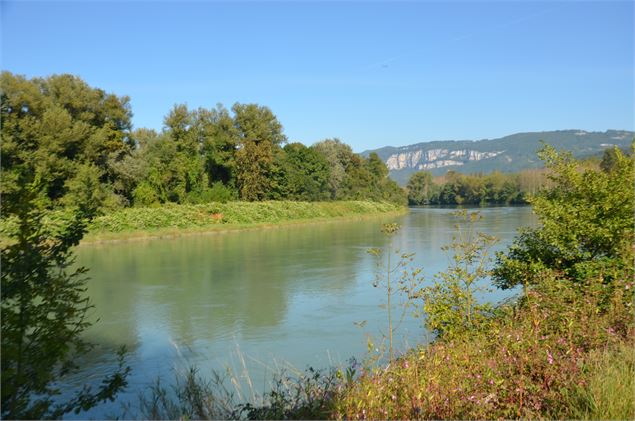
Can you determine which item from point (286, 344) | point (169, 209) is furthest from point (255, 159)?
point (286, 344)

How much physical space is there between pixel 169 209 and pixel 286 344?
869 inches

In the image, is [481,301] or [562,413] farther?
[481,301]

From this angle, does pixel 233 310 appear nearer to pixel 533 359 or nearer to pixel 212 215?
pixel 533 359

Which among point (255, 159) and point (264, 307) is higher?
point (255, 159)

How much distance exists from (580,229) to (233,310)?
21.0 ft

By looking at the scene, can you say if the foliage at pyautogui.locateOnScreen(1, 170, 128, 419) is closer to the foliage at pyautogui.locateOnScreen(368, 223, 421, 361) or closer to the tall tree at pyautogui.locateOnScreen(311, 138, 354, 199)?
the foliage at pyautogui.locateOnScreen(368, 223, 421, 361)

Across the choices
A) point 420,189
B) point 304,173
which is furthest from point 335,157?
point 420,189

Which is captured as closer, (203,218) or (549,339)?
(549,339)

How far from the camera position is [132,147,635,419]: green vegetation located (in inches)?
125

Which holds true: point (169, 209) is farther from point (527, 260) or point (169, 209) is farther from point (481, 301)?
point (527, 260)

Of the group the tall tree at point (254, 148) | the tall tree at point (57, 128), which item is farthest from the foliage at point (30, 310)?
the tall tree at point (254, 148)

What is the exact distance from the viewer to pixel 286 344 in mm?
7996

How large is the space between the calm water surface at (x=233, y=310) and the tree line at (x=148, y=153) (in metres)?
4.25

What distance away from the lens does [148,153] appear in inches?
1276
